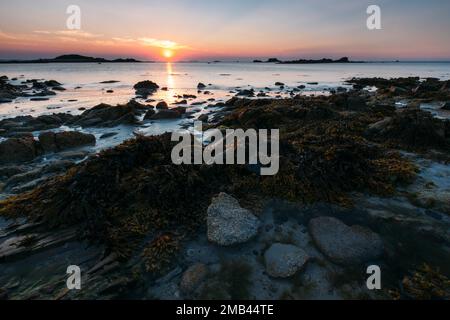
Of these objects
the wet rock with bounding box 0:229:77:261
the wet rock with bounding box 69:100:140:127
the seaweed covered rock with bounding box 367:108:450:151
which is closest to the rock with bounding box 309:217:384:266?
the wet rock with bounding box 0:229:77:261

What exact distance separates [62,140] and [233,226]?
9335 mm

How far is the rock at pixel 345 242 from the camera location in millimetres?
4453

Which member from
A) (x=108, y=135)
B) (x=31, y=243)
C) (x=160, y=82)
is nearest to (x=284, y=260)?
(x=31, y=243)

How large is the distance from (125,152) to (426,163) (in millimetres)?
8058

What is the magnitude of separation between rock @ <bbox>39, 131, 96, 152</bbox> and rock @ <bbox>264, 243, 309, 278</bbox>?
387 inches

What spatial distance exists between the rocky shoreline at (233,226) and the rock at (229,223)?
2cm

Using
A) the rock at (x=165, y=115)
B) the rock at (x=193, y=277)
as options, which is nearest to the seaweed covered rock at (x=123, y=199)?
the rock at (x=193, y=277)

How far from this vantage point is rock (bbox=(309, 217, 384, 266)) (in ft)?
14.6

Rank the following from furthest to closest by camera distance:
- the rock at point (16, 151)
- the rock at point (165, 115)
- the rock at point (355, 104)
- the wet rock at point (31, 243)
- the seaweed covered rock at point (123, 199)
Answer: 1. the rock at point (165, 115)
2. the rock at point (355, 104)
3. the rock at point (16, 151)
4. the seaweed covered rock at point (123, 199)
5. the wet rock at point (31, 243)

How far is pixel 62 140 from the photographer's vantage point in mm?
11375

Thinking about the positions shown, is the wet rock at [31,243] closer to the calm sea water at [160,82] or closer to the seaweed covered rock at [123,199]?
the seaweed covered rock at [123,199]

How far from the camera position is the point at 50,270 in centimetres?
447

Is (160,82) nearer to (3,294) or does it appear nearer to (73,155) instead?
(73,155)
